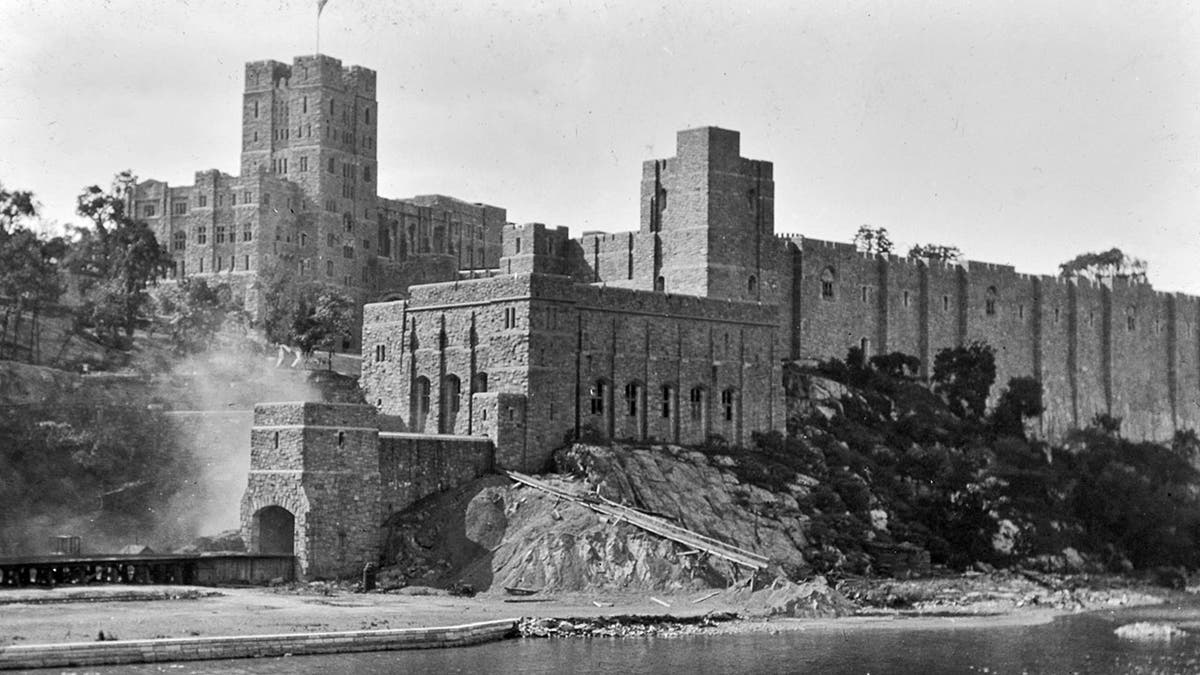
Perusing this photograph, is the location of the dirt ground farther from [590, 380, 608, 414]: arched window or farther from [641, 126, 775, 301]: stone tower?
[641, 126, 775, 301]: stone tower

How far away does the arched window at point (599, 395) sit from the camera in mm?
78375

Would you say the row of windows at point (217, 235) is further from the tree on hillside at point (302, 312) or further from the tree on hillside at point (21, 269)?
the tree on hillside at point (21, 269)

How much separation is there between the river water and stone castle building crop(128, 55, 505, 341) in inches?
3035

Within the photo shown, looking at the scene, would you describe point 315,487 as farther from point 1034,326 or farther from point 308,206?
point 308,206

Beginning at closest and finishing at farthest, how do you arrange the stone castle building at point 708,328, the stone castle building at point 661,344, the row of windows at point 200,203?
the stone castle building at point 661,344 → the stone castle building at point 708,328 → the row of windows at point 200,203

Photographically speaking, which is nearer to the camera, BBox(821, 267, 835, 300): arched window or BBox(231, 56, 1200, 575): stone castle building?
BBox(231, 56, 1200, 575): stone castle building

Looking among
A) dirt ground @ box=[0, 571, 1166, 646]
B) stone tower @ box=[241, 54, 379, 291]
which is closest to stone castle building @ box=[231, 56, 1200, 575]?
dirt ground @ box=[0, 571, 1166, 646]

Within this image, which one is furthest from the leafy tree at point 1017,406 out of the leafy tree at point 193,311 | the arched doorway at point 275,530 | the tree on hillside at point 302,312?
the arched doorway at point 275,530

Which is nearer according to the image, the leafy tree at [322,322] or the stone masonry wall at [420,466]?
the stone masonry wall at [420,466]

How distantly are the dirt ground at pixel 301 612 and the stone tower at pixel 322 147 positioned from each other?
263 ft

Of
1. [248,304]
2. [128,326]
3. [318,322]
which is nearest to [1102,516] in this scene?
[318,322]

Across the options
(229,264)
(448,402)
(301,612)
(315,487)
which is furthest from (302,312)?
(301,612)

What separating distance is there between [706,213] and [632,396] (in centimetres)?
1353

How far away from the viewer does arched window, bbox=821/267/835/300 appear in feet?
329
